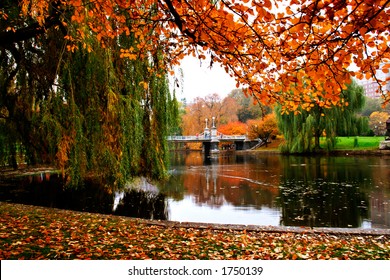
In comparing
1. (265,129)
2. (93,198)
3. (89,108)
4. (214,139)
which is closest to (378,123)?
(265,129)

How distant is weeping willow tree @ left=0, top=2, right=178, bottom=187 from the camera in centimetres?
632

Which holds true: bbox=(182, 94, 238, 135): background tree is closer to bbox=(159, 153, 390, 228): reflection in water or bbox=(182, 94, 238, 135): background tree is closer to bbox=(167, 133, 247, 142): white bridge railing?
bbox=(167, 133, 247, 142): white bridge railing

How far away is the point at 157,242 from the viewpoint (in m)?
4.82

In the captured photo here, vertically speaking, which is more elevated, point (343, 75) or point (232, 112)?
point (232, 112)

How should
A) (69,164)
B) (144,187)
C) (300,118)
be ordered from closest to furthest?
1. (69,164)
2. (144,187)
3. (300,118)

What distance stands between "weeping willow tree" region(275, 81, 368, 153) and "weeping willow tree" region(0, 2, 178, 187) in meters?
22.3

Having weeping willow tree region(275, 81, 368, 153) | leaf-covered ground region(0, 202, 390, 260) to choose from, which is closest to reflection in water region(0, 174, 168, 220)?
leaf-covered ground region(0, 202, 390, 260)

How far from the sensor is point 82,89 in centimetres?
659

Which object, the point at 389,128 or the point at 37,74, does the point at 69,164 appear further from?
the point at 389,128

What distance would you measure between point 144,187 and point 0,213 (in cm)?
710

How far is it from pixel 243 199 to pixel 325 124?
1975 centimetres

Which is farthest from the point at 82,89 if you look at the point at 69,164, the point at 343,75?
the point at 343,75

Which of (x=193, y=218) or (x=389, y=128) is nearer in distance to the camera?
(x=193, y=218)

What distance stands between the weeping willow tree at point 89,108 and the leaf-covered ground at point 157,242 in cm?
114
